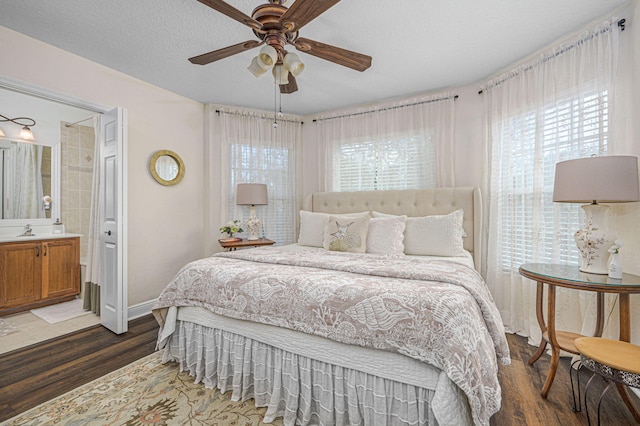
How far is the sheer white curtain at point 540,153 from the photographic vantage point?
2135 mm

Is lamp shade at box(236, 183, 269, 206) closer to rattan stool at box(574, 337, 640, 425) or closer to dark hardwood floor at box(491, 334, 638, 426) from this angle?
dark hardwood floor at box(491, 334, 638, 426)

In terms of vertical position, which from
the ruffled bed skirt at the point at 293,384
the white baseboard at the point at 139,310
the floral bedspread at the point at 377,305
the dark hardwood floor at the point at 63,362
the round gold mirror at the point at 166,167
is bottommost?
the dark hardwood floor at the point at 63,362

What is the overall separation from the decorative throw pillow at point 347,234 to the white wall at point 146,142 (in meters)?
2.02

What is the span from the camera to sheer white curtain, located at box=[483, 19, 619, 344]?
7.00ft

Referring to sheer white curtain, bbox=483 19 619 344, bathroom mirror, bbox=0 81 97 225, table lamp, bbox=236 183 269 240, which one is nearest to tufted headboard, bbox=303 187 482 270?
sheer white curtain, bbox=483 19 619 344

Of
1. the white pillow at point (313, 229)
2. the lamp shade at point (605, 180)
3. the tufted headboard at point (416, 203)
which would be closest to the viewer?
the lamp shade at point (605, 180)

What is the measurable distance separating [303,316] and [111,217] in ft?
8.04

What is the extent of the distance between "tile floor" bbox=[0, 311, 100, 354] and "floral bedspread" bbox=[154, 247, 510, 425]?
155cm

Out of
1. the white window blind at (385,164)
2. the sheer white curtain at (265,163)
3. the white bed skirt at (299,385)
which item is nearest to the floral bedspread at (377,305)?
the white bed skirt at (299,385)

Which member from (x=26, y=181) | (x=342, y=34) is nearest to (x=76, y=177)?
(x=26, y=181)

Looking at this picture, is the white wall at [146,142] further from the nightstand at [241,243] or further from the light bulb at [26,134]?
the light bulb at [26,134]

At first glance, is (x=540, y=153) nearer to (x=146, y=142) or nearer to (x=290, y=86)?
(x=290, y=86)

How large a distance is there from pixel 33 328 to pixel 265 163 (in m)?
3.12

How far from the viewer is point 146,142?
327cm
